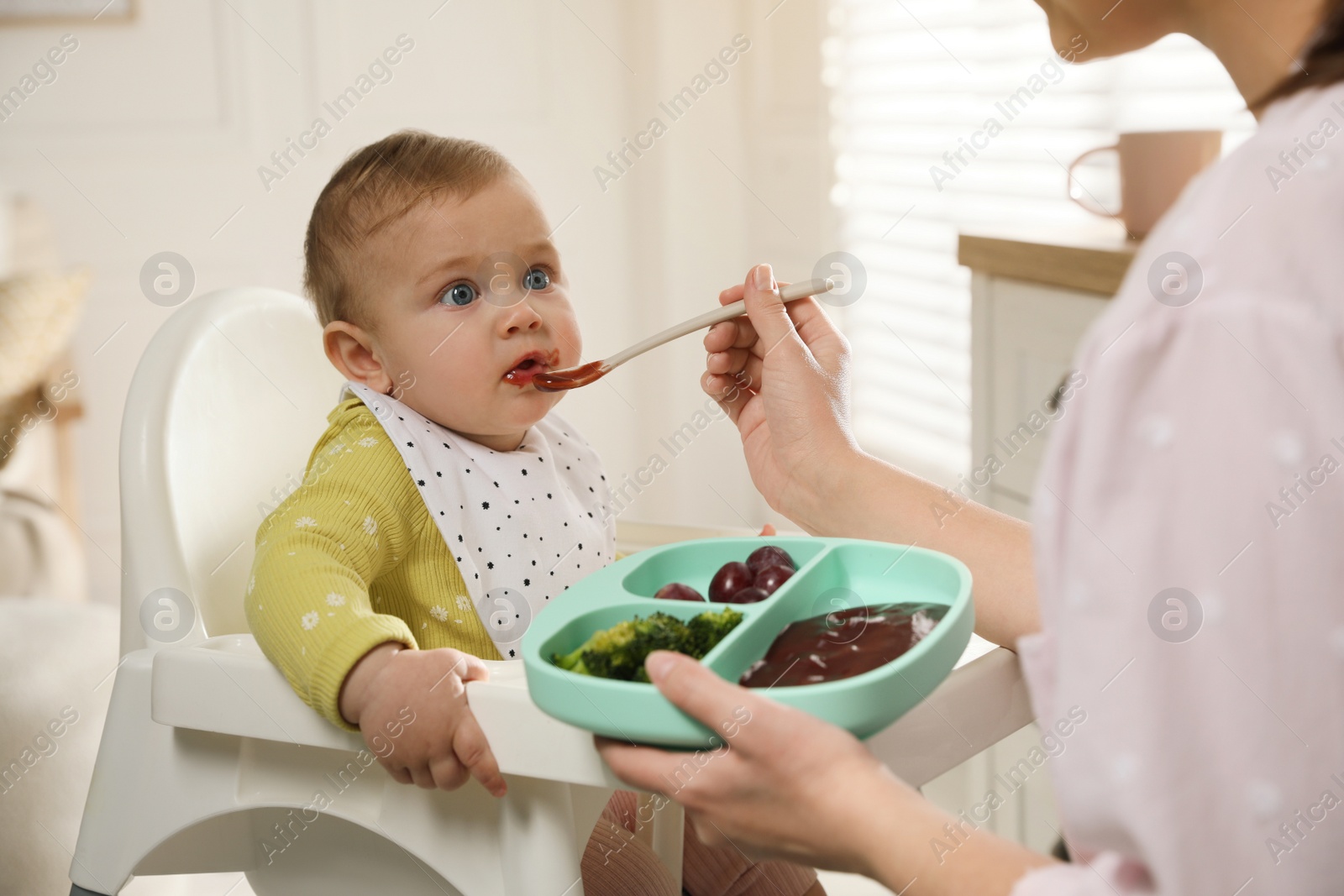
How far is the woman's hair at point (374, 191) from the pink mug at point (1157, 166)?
764 mm

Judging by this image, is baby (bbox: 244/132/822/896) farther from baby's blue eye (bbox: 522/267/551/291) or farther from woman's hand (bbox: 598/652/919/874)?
woman's hand (bbox: 598/652/919/874)

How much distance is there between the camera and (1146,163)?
1.32m

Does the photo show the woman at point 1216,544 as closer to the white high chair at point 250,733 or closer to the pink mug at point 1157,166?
the white high chair at point 250,733

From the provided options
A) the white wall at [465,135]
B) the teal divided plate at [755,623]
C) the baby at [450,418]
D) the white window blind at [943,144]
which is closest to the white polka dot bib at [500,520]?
the baby at [450,418]

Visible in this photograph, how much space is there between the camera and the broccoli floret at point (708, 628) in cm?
64

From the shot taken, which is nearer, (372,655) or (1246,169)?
(1246,169)

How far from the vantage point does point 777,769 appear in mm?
570

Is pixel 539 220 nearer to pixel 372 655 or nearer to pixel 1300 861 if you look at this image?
pixel 372 655

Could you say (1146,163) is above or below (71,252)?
above

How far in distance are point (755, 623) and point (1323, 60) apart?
0.39 m

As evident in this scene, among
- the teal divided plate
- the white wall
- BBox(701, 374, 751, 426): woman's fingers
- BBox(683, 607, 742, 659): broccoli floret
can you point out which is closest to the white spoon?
BBox(701, 374, 751, 426): woman's fingers

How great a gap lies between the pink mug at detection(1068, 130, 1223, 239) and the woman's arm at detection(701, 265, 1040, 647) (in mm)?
508

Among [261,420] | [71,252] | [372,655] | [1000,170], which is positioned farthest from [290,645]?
[71,252]

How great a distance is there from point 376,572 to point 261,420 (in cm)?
27
